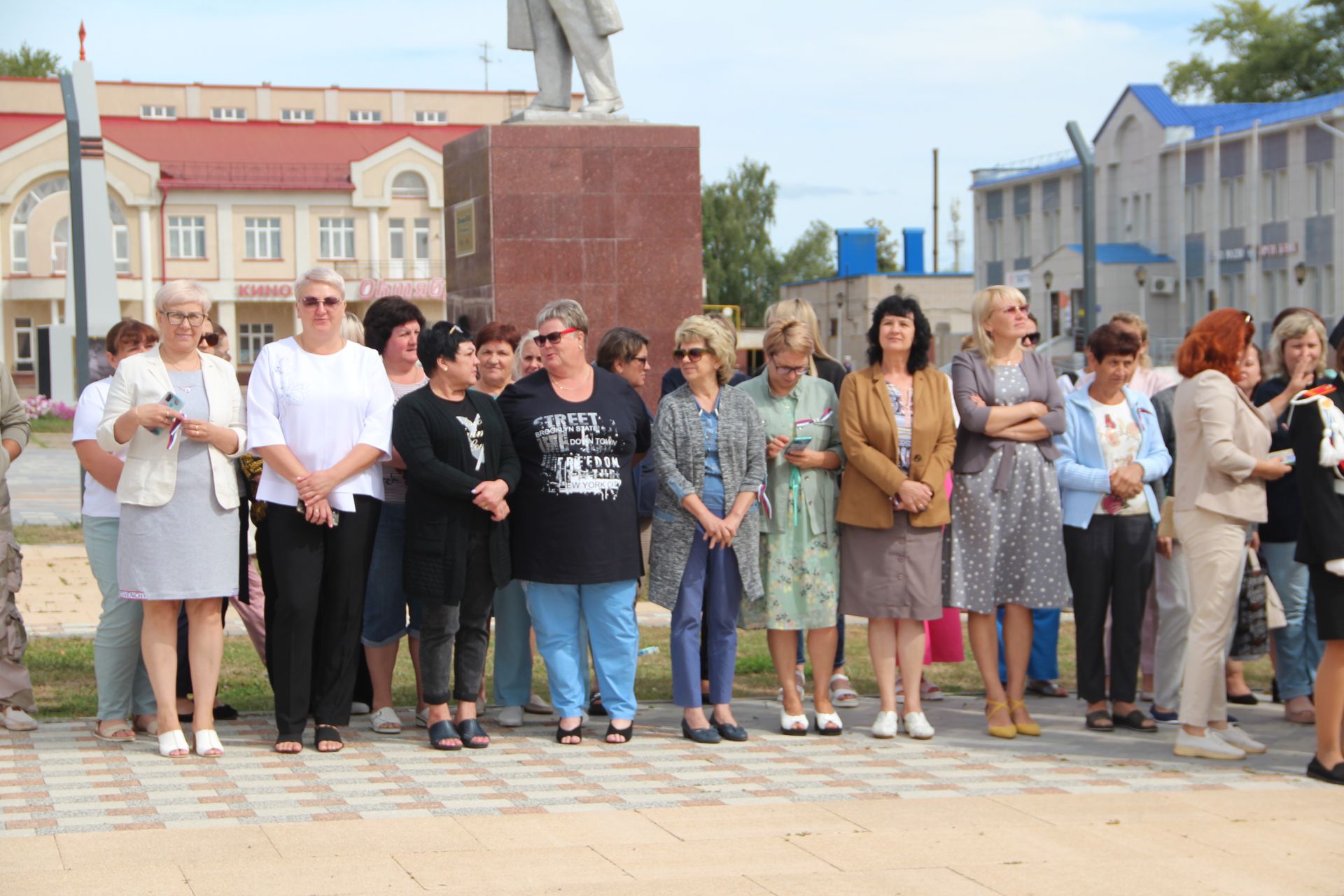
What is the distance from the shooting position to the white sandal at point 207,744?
22.0ft

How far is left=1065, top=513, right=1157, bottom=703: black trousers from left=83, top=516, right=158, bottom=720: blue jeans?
167 inches

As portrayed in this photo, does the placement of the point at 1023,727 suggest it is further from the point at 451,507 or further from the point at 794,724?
the point at 451,507

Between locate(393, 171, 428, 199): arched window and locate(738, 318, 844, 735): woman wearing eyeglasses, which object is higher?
locate(393, 171, 428, 199): arched window

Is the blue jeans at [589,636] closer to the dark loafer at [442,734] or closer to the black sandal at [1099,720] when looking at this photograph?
Result: the dark loafer at [442,734]

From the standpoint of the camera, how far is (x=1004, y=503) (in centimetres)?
745

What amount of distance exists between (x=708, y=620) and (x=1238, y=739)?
7.83ft

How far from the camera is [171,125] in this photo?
5834 cm

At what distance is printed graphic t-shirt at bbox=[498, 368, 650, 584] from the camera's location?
7.04 meters

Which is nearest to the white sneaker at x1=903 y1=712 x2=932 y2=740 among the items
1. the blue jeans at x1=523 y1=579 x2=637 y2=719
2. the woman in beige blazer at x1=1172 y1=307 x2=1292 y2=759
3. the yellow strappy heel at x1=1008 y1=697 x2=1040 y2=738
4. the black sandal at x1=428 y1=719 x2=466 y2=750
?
the yellow strappy heel at x1=1008 y1=697 x2=1040 y2=738

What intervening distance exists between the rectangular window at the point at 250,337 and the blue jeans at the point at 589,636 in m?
53.3

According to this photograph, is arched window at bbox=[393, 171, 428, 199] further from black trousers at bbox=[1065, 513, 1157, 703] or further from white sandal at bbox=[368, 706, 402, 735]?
black trousers at bbox=[1065, 513, 1157, 703]

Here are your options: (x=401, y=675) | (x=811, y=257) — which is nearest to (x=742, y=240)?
(x=811, y=257)

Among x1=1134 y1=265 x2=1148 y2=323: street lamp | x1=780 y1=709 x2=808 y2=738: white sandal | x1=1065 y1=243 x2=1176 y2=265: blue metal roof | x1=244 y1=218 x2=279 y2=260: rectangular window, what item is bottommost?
x1=780 y1=709 x2=808 y2=738: white sandal

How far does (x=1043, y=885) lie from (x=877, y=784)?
1.41 meters
